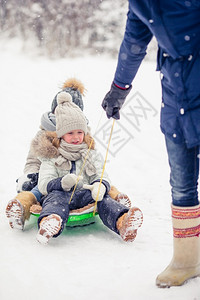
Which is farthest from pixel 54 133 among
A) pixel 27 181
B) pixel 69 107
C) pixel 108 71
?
pixel 108 71

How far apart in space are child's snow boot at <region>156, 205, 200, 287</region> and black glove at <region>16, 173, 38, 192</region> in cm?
166

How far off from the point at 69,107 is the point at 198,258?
5.80 feet

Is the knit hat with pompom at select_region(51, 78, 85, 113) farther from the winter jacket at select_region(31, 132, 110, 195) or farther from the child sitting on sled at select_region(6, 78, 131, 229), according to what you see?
the winter jacket at select_region(31, 132, 110, 195)

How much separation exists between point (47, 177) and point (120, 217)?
0.70m

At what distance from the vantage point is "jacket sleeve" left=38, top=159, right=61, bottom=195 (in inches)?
123

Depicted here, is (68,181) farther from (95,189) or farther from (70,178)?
(95,189)

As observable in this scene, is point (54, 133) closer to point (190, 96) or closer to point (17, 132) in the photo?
point (190, 96)

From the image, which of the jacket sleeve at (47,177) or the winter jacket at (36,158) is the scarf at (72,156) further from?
the winter jacket at (36,158)

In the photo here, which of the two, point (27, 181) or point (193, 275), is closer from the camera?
point (193, 275)

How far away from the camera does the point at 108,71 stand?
10.2 m

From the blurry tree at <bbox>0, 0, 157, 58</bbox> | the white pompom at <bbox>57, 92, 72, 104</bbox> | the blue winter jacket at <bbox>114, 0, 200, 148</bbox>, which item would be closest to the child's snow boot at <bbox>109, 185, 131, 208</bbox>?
the white pompom at <bbox>57, 92, 72, 104</bbox>

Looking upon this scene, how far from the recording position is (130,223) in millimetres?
2789

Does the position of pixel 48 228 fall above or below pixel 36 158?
below

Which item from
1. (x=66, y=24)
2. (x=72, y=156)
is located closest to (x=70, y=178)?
(x=72, y=156)
